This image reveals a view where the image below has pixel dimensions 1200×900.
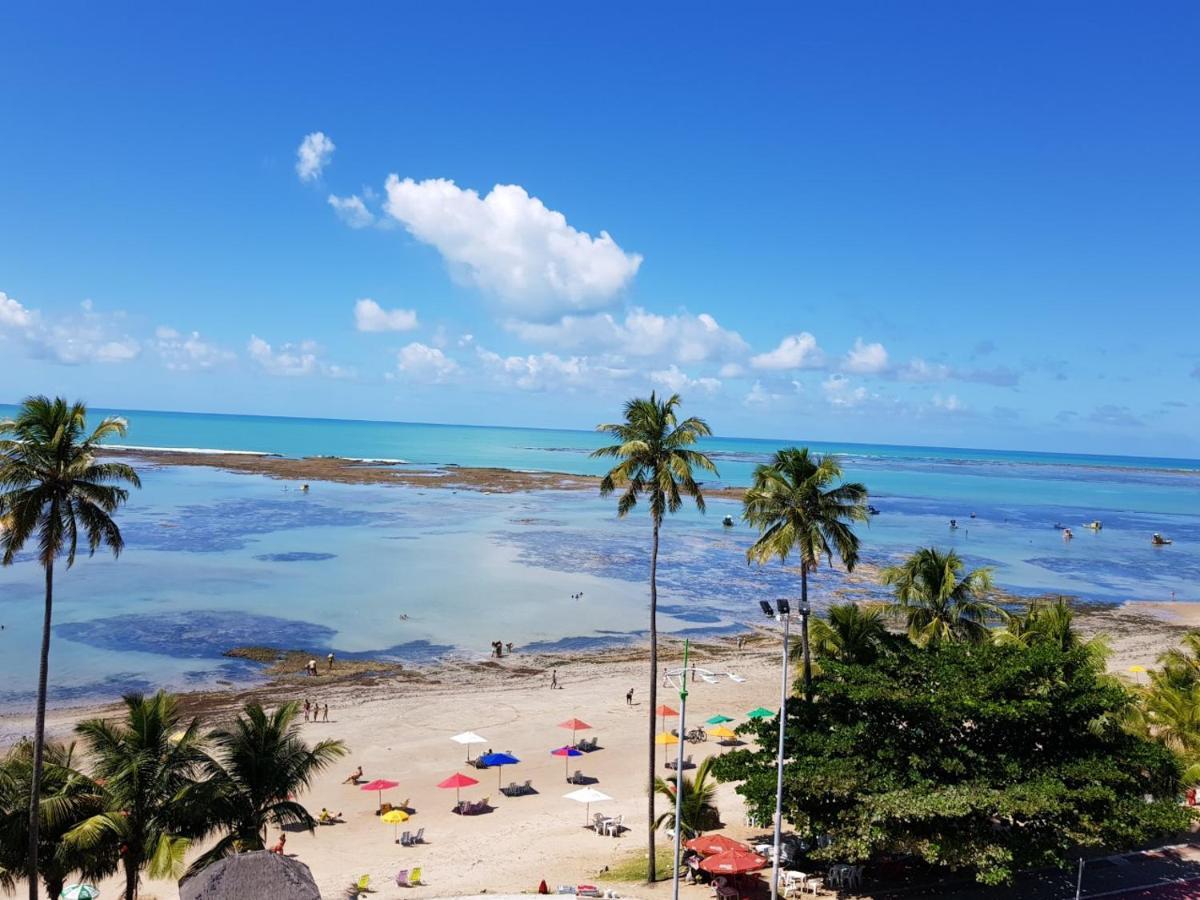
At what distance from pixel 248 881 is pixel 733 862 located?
11497 millimetres

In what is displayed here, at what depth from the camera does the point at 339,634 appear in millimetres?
52281

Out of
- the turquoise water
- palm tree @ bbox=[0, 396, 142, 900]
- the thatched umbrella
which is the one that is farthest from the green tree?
the turquoise water

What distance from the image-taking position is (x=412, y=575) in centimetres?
6925

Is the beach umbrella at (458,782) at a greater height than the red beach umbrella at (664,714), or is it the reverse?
the beach umbrella at (458,782)

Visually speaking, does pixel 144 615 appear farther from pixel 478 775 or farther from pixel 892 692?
pixel 892 692

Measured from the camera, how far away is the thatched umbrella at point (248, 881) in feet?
50.6

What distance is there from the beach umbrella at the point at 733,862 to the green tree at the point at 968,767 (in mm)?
1175

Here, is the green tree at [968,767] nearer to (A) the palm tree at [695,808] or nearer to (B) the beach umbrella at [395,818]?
(A) the palm tree at [695,808]

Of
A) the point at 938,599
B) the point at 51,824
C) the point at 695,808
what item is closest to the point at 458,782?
the point at 695,808

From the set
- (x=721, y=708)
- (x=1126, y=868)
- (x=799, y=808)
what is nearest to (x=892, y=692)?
(x=799, y=808)

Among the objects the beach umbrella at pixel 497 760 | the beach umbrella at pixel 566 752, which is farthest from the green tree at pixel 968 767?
the beach umbrella at pixel 497 760

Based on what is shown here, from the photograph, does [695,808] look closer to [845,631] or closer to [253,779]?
[845,631]

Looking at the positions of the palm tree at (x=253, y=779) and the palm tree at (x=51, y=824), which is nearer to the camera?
the palm tree at (x=51, y=824)

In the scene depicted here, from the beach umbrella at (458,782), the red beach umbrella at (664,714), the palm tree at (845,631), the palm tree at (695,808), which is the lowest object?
the red beach umbrella at (664,714)
